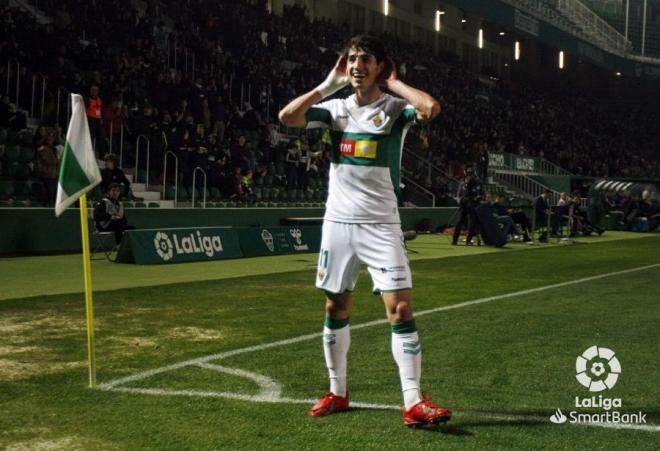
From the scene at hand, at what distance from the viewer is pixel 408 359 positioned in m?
5.20

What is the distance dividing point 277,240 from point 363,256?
50.2 feet

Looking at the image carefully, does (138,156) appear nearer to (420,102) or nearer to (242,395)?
(242,395)

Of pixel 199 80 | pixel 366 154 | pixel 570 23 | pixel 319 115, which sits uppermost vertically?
pixel 570 23

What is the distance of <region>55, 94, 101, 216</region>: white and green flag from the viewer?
20.1ft

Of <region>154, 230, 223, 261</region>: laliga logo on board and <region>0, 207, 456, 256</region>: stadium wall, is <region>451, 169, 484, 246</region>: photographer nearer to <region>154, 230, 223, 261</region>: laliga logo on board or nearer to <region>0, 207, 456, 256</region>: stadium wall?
<region>0, 207, 456, 256</region>: stadium wall

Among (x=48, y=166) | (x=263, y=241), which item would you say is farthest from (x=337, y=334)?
(x=263, y=241)

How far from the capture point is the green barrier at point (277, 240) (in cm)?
1977

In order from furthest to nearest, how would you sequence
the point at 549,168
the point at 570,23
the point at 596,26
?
1. the point at 596,26
2. the point at 570,23
3. the point at 549,168

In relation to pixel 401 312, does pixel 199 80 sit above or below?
A: above

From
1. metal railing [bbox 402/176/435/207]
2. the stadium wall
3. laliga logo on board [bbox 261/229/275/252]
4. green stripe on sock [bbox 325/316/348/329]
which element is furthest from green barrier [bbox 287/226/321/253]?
green stripe on sock [bbox 325/316/348/329]

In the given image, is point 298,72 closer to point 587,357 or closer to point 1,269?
point 1,269

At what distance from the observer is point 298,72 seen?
109 feet

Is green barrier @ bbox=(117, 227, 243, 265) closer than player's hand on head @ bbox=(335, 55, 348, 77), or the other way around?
player's hand on head @ bbox=(335, 55, 348, 77)

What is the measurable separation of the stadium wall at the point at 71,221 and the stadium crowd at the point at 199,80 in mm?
973
